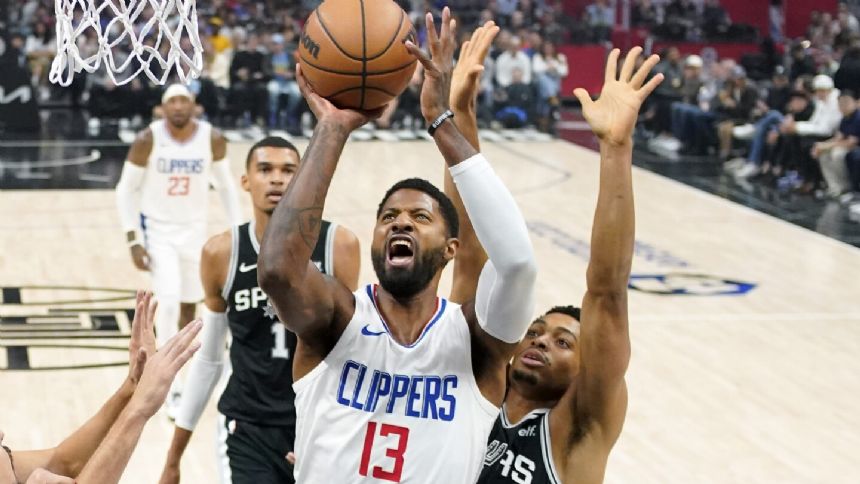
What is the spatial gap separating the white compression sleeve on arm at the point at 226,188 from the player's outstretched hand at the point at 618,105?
4852 mm

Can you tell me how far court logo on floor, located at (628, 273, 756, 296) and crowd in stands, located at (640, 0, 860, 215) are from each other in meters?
3.88

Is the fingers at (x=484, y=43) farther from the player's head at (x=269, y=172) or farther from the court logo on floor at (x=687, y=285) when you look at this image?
the court logo on floor at (x=687, y=285)

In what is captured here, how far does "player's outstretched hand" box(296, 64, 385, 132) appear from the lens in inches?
130

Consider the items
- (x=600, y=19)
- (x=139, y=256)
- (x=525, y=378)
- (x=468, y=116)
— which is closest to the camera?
(x=468, y=116)

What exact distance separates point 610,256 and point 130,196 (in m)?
5.19

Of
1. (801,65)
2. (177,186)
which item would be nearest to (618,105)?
(177,186)

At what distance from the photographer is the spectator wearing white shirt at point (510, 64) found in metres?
21.6

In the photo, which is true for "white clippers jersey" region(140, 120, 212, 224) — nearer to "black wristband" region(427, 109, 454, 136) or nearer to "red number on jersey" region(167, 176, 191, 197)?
"red number on jersey" region(167, 176, 191, 197)

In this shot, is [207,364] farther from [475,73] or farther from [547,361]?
[475,73]

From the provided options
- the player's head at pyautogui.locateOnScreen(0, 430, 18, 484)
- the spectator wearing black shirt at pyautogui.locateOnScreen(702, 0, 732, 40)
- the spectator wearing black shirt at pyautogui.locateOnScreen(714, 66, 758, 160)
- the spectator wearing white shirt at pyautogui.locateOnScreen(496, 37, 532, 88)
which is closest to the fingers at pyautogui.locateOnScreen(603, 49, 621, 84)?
the player's head at pyautogui.locateOnScreen(0, 430, 18, 484)

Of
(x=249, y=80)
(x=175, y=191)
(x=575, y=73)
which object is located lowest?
(x=575, y=73)

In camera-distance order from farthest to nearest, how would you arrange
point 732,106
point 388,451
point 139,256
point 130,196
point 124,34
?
point 732,106, point 130,196, point 139,256, point 124,34, point 388,451

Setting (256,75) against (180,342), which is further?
(256,75)

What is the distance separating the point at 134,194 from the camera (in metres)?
8.24
